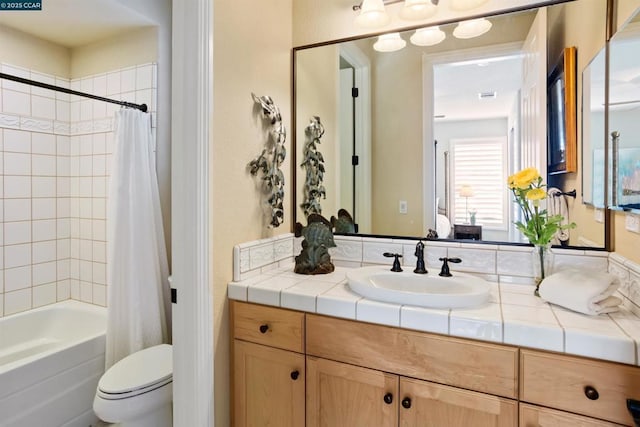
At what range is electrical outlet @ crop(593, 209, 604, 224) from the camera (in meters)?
1.30

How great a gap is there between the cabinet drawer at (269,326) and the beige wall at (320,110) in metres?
0.67

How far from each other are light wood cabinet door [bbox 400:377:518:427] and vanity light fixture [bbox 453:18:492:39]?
150cm

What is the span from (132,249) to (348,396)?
1.54m

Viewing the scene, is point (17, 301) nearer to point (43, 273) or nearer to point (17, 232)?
point (43, 273)

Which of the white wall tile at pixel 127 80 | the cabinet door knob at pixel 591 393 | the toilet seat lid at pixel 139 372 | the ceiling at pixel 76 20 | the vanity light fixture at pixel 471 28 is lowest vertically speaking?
the toilet seat lid at pixel 139 372

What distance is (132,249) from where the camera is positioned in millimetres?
2008

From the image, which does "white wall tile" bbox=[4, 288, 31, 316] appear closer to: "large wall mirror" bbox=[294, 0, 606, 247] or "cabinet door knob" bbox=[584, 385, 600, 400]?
"large wall mirror" bbox=[294, 0, 606, 247]

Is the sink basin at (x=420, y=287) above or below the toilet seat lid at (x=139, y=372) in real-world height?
above

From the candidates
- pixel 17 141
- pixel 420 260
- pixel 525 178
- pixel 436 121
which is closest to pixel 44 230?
pixel 17 141

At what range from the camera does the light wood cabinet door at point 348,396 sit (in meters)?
1.14

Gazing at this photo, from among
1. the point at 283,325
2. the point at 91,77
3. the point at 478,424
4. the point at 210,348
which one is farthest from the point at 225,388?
the point at 91,77

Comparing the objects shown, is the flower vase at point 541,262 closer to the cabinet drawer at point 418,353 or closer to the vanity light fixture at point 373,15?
the cabinet drawer at point 418,353

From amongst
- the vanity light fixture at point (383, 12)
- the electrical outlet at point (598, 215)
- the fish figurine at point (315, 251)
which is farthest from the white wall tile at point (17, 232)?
the electrical outlet at point (598, 215)

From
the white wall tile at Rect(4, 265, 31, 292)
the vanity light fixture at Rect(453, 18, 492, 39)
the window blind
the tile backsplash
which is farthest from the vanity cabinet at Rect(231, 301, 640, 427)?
the white wall tile at Rect(4, 265, 31, 292)
